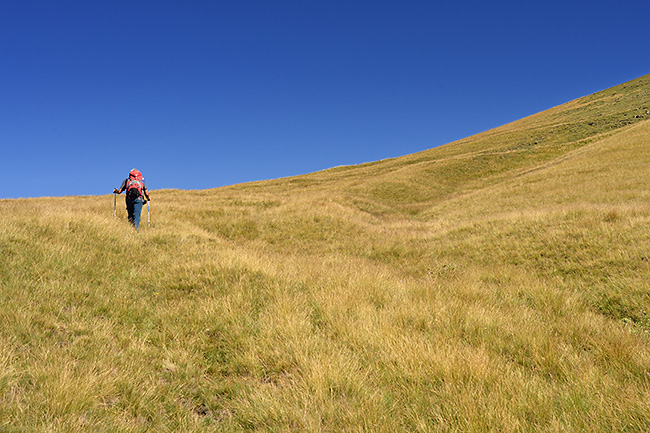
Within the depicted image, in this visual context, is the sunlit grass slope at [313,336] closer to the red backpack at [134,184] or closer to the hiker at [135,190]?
the hiker at [135,190]

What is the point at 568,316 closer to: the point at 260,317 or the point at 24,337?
the point at 260,317

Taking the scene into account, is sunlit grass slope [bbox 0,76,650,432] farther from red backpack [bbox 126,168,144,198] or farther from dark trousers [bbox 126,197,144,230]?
red backpack [bbox 126,168,144,198]

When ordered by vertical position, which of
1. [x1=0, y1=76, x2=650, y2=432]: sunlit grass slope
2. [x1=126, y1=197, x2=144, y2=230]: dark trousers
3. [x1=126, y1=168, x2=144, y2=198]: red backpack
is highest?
[x1=126, y1=168, x2=144, y2=198]: red backpack

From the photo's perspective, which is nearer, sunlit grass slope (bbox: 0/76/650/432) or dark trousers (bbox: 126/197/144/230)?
sunlit grass slope (bbox: 0/76/650/432)

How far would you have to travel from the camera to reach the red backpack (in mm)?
11812

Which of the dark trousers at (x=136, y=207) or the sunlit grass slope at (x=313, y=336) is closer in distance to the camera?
the sunlit grass slope at (x=313, y=336)

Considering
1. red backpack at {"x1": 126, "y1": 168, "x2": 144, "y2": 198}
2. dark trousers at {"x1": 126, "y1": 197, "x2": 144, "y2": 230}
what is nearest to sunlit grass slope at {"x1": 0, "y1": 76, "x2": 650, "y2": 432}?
dark trousers at {"x1": 126, "y1": 197, "x2": 144, "y2": 230}

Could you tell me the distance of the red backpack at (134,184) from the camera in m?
11.8

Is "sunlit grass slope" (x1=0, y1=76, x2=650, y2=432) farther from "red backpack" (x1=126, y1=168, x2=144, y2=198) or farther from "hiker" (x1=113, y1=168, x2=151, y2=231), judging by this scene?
"red backpack" (x1=126, y1=168, x2=144, y2=198)

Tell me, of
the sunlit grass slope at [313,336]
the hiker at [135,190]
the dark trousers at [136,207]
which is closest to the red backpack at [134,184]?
the hiker at [135,190]

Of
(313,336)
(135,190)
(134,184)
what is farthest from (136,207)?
(313,336)

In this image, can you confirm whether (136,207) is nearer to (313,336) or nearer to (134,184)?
(134,184)

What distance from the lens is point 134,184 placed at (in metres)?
11.9

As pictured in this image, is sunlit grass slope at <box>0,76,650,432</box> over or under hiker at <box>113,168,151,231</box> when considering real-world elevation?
under
